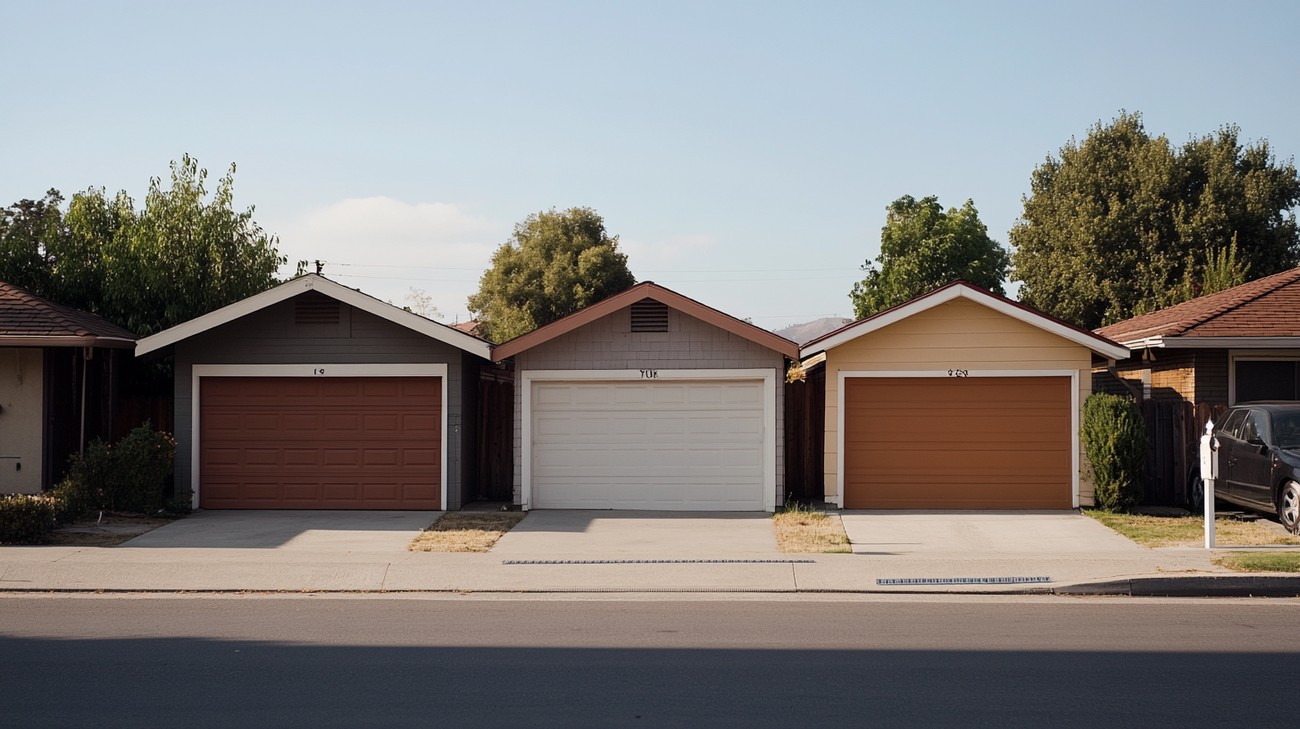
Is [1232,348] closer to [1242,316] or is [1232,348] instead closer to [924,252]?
[1242,316]

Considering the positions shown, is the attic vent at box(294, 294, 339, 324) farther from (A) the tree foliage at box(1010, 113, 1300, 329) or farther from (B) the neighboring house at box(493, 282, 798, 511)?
(A) the tree foliage at box(1010, 113, 1300, 329)

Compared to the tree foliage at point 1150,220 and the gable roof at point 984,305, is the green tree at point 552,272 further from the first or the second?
the gable roof at point 984,305

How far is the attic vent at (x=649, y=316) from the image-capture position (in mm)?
18547

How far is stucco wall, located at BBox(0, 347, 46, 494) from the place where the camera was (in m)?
18.1

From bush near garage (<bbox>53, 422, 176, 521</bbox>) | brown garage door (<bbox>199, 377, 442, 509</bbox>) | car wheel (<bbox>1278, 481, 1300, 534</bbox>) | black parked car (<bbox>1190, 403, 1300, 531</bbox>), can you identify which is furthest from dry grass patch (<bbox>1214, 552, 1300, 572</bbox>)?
bush near garage (<bbox>53, 422, 176, 521</bbox>)

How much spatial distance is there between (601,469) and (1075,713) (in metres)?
12.1

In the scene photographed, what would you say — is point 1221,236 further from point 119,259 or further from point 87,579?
point 87,579

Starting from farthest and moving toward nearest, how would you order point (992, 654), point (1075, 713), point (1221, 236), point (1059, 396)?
point (1221, 236) → point (1059, 396) → point (992, 654) → point (1075, 713)

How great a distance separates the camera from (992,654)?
891 centimetres

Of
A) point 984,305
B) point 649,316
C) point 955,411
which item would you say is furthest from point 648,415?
point 984,305

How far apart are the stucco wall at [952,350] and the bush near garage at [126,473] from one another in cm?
1002

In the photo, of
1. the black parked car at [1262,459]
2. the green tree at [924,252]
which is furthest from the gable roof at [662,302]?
the green tree at [924,252]

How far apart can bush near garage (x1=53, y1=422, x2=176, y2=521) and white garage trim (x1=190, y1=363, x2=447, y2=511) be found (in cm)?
82

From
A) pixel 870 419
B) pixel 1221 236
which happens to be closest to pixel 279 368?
pixel 870 419
